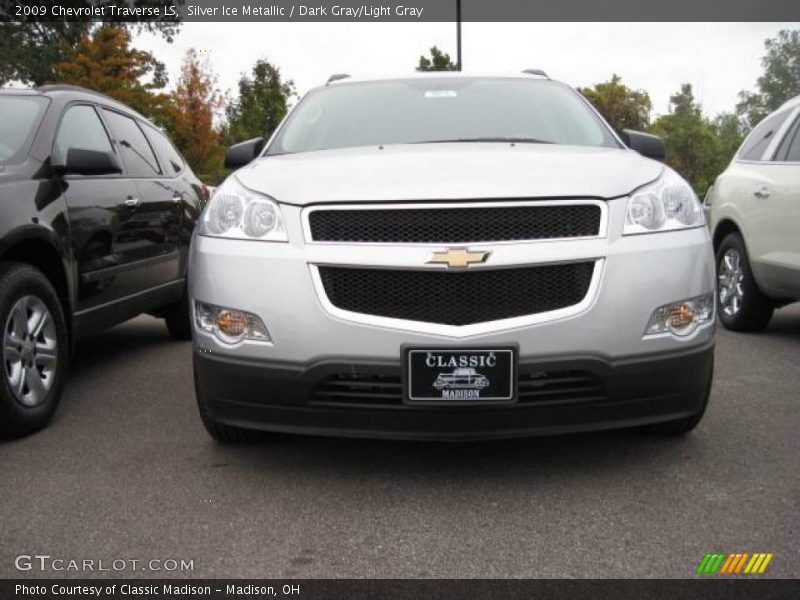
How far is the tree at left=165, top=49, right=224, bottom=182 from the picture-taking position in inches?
1195

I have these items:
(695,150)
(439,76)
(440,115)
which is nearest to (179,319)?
(439,76)

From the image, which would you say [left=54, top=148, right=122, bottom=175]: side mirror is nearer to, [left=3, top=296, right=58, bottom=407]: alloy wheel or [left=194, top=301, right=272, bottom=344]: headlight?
[left=3, top=296, right=58, bottom=407]: alloy wheel

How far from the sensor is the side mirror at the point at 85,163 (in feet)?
14.0

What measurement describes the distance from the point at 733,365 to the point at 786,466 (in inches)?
76.2

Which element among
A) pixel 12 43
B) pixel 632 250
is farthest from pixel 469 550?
pixel 12 43

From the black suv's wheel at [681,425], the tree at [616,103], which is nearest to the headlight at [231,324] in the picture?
the black suv's wheel at [681,425]

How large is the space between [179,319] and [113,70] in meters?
23.1

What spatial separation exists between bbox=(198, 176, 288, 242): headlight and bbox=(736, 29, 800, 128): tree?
295ft

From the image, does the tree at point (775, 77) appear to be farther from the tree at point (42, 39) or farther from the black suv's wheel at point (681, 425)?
the black suv's wheel at point (681, 425)

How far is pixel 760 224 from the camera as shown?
5844 millimetres

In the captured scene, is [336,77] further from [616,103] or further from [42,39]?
[616,103]

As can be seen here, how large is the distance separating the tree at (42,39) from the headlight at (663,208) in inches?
1165

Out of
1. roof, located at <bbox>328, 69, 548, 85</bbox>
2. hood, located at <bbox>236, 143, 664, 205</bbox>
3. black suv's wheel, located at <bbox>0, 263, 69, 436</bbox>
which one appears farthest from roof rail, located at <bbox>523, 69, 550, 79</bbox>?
black suv's wheel, located at <bbox>0, 263, 69, 436</bbox>
